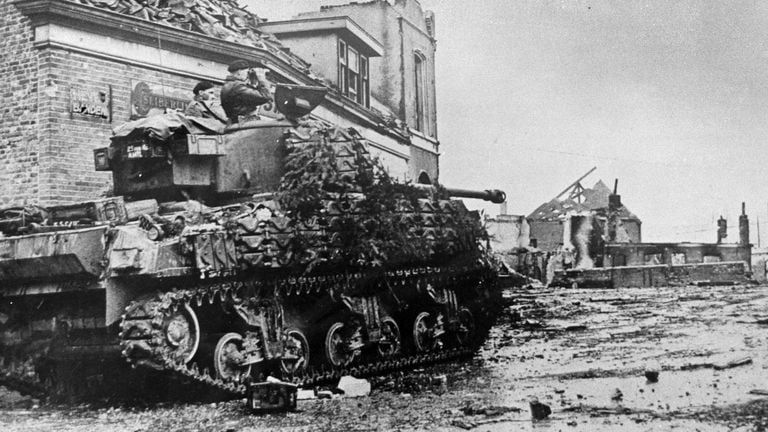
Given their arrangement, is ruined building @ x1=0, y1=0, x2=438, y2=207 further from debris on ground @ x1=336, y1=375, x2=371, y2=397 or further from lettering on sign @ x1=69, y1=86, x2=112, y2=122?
debris on ground @ x1=336, y1=375, x2=371, y2=397

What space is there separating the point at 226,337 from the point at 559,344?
4.58 m

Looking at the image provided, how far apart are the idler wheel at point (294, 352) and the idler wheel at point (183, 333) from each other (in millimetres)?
1093

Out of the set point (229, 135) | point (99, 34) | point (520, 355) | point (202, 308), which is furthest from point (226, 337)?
point (99, 34)

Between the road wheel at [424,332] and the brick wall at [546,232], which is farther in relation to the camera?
the brick wall at [546,232]

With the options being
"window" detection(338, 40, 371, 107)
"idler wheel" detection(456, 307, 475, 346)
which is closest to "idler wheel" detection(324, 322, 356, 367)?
"idler wheel" detection(456, 307, 475, 346)

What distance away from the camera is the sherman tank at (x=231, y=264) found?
729 centimetres

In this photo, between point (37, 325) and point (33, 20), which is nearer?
point (37, 325)

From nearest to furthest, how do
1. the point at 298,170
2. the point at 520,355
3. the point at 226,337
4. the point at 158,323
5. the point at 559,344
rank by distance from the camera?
the point at 158,323 < the point at 226,337 < the point at 298,170 < the point at 520,355 < the point at 559,344

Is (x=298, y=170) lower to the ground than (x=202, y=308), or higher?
higher

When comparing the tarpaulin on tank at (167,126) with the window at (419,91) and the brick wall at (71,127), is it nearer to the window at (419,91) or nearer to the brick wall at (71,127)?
the brick wall at (71,127)

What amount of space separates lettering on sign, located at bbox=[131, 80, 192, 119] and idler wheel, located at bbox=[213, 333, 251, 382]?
6.05m

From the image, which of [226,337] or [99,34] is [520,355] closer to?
[226,337]

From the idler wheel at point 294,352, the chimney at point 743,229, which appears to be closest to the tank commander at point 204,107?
the idler wheel at point 294,352

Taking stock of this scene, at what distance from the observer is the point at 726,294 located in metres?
18.5
